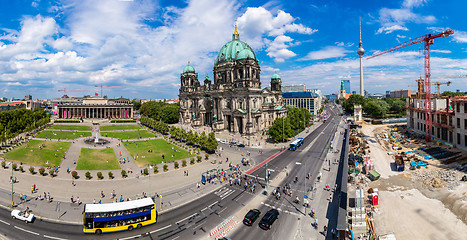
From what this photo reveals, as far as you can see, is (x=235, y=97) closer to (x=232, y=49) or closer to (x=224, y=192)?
(x=232, y=49)

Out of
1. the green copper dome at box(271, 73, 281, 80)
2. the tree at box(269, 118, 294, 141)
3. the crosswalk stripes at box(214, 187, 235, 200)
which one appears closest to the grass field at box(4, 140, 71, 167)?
the crosswalk stripes at box(214, 187, 235, 200)

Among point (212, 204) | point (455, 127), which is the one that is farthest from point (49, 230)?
point (455, 127)

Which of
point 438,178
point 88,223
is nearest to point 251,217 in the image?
point 88,223

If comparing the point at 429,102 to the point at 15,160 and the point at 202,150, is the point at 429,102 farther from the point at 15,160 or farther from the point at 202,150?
the point at 15,160

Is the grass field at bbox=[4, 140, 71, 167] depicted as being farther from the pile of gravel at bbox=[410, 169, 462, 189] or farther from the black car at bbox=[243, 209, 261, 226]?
the pile of gravel at bbox=[410, 169, 462, 189]

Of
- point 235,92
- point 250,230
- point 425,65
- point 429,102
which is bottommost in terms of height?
point 250,230

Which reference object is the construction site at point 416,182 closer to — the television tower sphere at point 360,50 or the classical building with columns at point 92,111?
the television tower sphere at point 360,50
